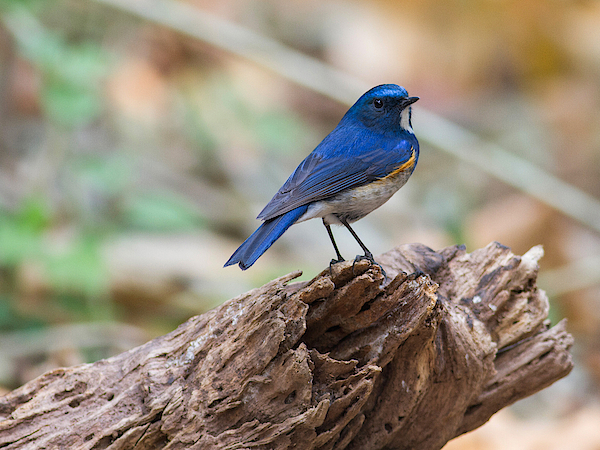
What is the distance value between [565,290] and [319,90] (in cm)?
265

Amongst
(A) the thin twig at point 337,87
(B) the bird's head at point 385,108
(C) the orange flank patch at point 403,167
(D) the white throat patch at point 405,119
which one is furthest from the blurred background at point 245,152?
(C) the orange flank patch at point 403,167

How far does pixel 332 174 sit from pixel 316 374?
104cm

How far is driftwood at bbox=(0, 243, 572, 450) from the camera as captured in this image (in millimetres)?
2635

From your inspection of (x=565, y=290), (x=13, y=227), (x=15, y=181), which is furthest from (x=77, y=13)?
(x=565, y=290)

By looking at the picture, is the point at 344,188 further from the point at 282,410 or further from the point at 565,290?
the point at 565,290

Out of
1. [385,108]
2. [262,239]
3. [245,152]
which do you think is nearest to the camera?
[262,239]

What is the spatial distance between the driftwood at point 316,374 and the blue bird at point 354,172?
1.20ft

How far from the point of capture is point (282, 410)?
264 cm

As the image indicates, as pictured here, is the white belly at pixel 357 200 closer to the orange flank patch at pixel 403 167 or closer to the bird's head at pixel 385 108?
the orange flank patch at pixel 403 167

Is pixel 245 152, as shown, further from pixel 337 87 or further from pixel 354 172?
pixel 354 172

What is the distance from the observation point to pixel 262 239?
2.94 metres

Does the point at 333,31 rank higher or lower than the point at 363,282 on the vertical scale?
higher

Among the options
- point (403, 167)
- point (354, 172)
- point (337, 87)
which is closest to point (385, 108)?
point (403, 167)

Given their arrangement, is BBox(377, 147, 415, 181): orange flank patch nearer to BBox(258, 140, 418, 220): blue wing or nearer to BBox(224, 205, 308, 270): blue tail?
BBox(258, 140, 418, 220): blue wing
